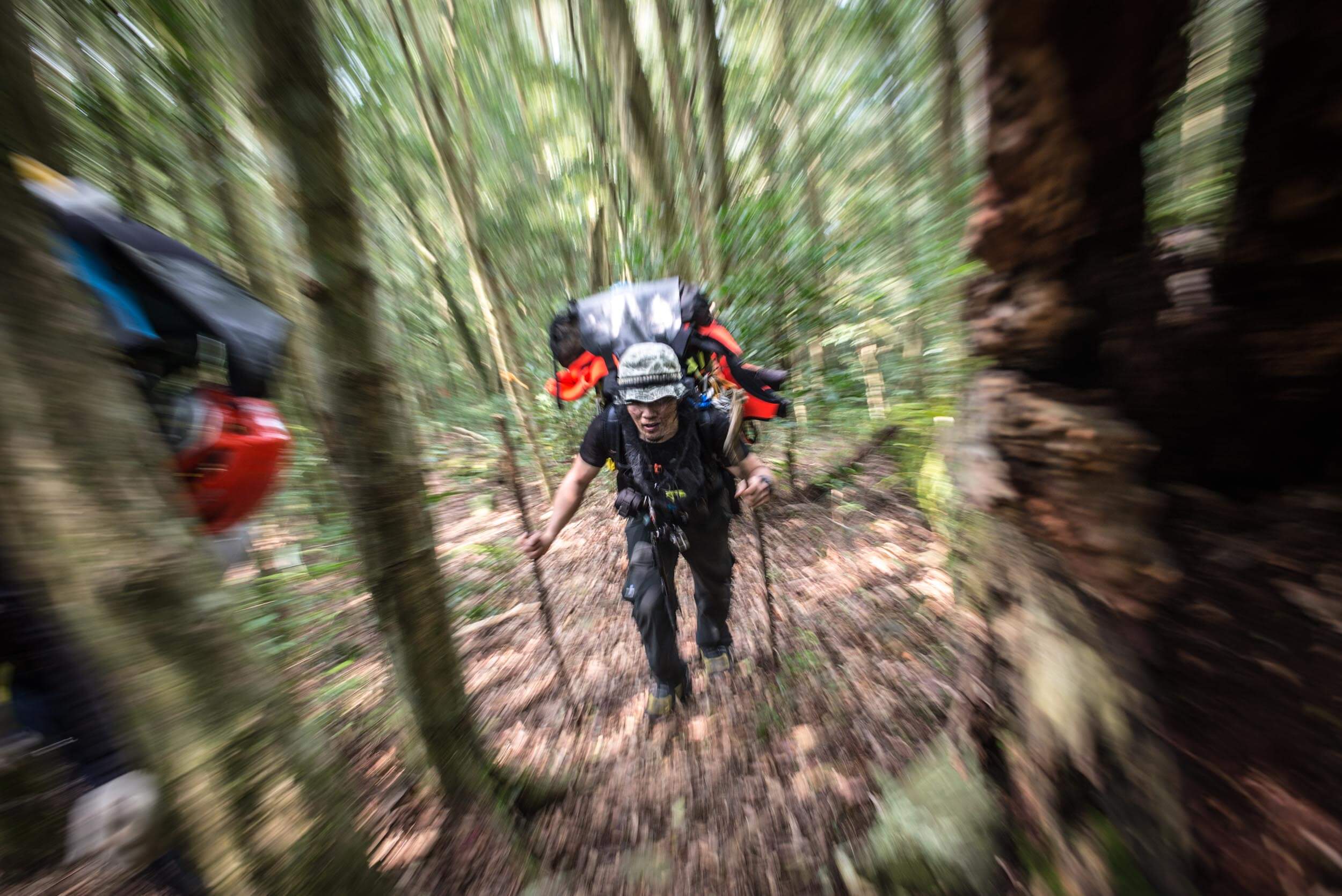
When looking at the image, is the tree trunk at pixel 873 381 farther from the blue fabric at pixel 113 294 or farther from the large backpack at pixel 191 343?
the blue fabric at pixel 113 294

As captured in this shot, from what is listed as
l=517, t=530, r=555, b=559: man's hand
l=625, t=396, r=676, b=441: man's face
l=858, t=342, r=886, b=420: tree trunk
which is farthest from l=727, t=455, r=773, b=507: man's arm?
l=858, t=342, r=886, b=420: tree trunk

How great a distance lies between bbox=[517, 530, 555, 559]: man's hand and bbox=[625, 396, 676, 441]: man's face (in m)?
0.74

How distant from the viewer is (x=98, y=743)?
53.1 inches

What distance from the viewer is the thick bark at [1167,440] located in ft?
2.36

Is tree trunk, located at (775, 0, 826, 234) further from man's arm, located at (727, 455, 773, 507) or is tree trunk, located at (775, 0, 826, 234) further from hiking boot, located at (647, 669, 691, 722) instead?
hiking boot, located at (647, 669, 691, 722)

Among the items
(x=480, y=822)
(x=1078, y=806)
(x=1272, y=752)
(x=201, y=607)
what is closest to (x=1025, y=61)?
(x=1272, y=752)

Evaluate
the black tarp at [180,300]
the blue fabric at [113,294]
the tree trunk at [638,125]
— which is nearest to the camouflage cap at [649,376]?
the black tarp at [180,300]

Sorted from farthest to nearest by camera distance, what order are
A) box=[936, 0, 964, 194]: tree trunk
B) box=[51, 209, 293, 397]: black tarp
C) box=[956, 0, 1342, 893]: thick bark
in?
box=[936, 0, 964, 194]: tree trunk
box=[51, 209, 293, 397]: black tarp
box=[956, 0, 1342, 893]: thick bark

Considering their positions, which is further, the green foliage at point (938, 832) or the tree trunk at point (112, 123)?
the tree trunk at point (112, 123)

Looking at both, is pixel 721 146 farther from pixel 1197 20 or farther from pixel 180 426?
pixel 180 426

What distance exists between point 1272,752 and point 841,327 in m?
4.28

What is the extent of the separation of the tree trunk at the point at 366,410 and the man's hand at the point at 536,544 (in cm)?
52

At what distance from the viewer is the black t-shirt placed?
2758 mm

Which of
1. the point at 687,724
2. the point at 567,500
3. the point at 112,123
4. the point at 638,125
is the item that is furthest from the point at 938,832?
the point at 638,125
